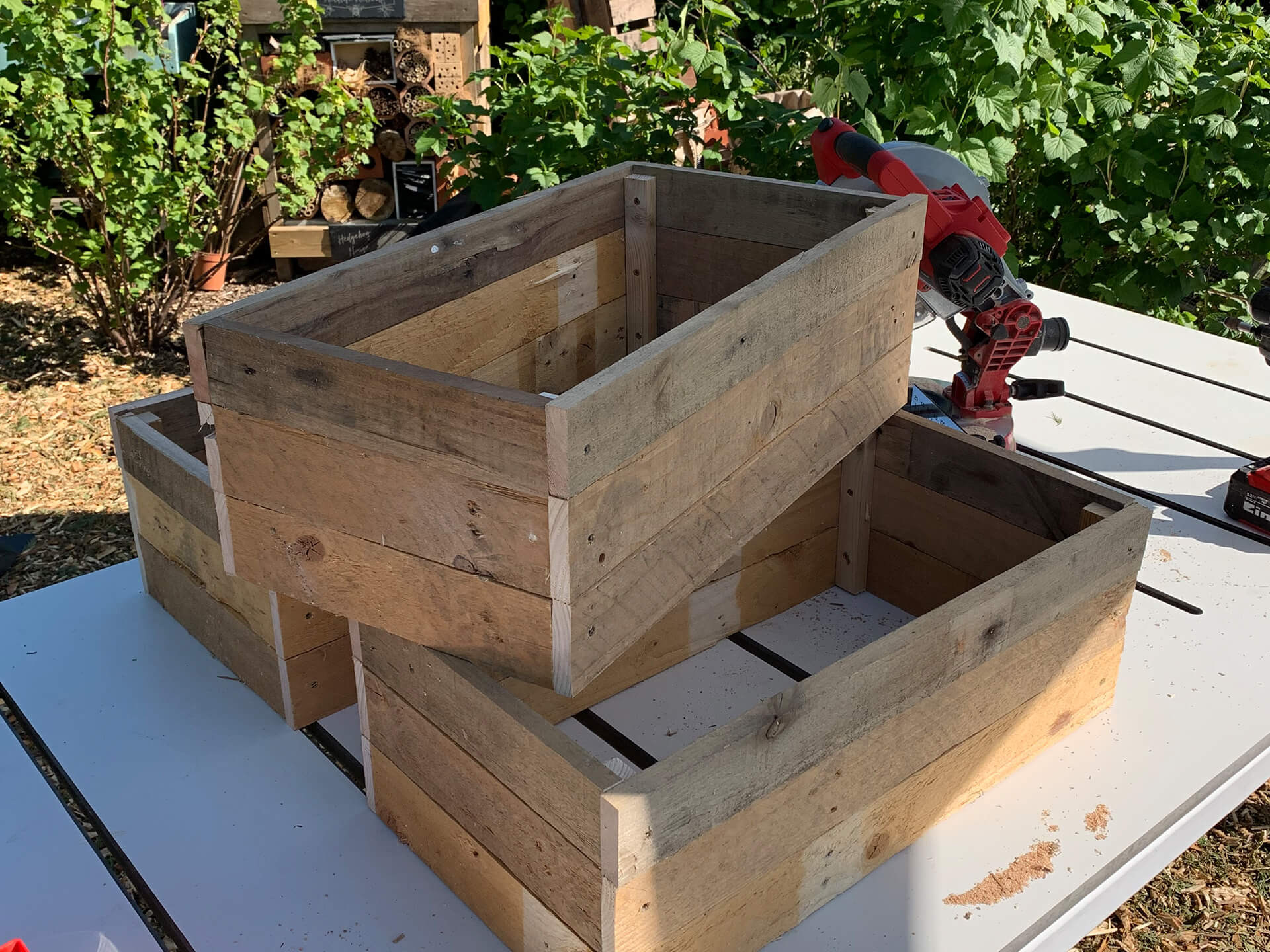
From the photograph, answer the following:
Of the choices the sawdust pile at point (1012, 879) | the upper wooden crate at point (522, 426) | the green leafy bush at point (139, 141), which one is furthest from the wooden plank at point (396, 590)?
the green leafy bush at point (139, 141)

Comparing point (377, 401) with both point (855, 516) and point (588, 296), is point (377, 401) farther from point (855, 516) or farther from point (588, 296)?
point (855, 516)

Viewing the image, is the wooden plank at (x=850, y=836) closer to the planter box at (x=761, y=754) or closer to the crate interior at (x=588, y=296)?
the planter box at (x=761, y=754)

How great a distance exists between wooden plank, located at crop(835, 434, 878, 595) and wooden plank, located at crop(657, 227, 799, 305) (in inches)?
13.8

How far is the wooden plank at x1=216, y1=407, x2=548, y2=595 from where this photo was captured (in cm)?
124

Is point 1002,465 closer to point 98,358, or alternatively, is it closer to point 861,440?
point 861,440

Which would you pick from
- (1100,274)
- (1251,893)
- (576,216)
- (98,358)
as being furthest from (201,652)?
(1100,274)

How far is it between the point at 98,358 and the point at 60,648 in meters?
2.57

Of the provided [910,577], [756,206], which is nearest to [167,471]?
[756,206]

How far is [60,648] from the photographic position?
1.98 metres

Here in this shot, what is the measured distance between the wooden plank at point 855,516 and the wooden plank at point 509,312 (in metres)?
0.52

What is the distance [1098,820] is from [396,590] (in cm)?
97

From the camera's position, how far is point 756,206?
1.95m

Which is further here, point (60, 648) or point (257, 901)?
point (60, 648)

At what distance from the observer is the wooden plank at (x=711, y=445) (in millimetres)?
1235
